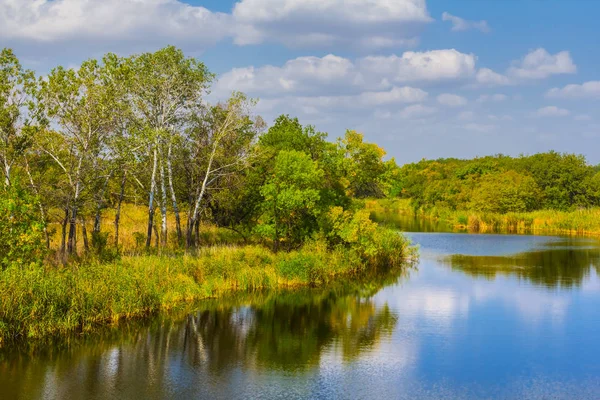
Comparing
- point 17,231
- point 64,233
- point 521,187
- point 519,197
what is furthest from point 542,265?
point 521,187

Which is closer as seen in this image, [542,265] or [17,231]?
[17,231]

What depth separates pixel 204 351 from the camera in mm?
23016

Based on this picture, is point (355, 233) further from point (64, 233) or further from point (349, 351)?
point (64, 233)

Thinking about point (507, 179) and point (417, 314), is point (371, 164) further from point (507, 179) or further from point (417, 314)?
point (507, 179)

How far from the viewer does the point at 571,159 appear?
4021 inches

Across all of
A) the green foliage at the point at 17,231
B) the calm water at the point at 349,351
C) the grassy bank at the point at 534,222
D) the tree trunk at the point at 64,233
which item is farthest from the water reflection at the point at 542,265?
the green foliage at the point at 17,231

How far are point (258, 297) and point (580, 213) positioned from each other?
63243 millimetres

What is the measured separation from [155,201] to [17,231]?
16257 mm

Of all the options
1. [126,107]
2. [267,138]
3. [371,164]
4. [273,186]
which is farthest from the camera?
[371,164]

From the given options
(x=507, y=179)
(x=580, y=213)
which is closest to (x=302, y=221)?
(x=580, y=213)

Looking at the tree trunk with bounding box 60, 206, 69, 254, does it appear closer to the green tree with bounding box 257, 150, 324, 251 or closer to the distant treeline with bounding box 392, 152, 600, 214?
the green tree with bounding box 257, 150, 324, 251

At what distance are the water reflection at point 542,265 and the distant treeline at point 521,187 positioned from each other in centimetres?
3064

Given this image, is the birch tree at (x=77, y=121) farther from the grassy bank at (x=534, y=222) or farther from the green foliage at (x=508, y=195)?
the green foliage at (x=508, y=195)

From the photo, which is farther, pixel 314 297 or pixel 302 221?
pixel 302 221
